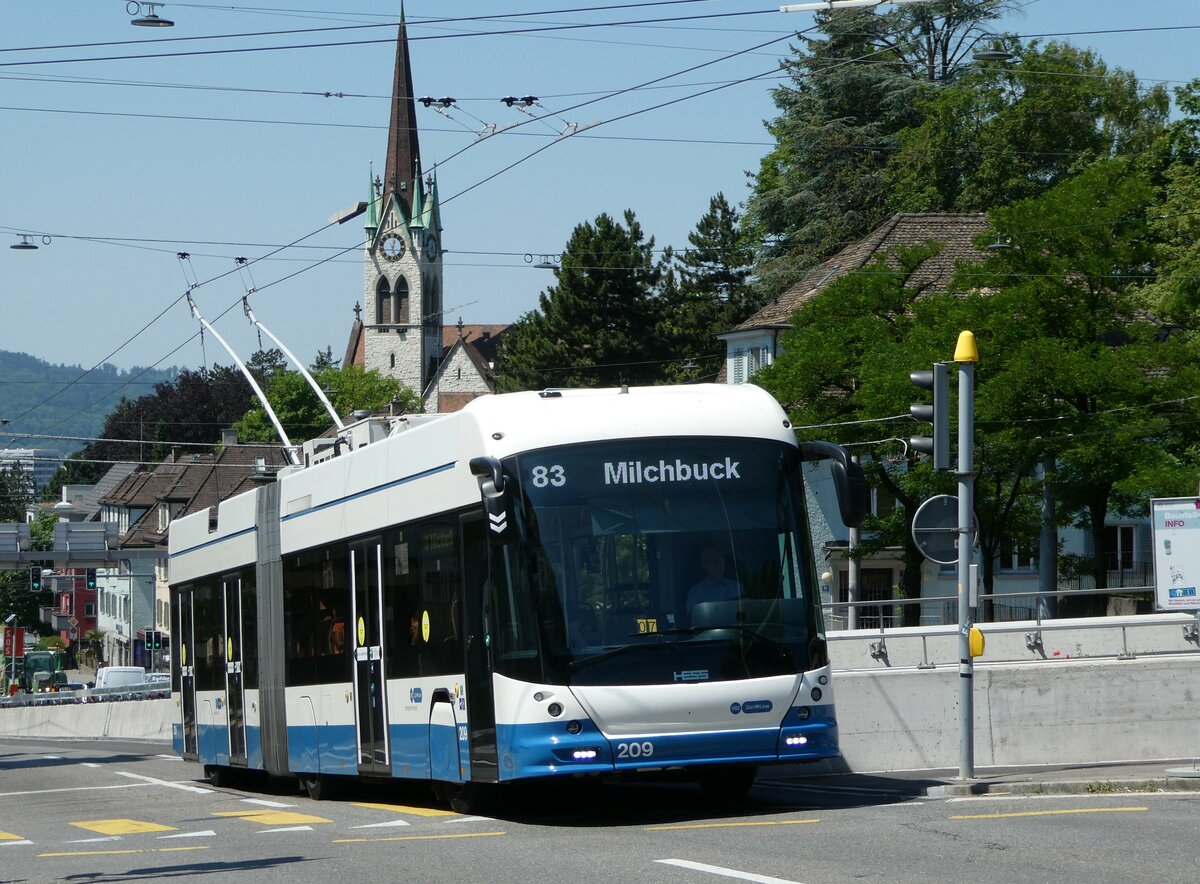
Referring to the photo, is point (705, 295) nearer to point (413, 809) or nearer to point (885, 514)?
point (885, 514)

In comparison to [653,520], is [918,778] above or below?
below

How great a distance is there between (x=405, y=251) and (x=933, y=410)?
443 ft

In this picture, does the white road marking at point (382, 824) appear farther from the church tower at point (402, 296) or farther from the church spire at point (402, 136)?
the church tower at point (402, 296)

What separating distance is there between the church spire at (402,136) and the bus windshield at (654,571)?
108135 mm

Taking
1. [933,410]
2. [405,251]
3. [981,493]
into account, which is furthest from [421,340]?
[933,410]

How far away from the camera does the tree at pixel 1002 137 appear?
61.1 meters

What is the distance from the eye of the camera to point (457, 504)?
14.0 meters

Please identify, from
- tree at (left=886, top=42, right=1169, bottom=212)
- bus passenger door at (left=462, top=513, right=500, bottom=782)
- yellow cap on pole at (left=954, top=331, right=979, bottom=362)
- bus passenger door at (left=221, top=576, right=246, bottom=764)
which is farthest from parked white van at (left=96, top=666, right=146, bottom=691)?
bus passenger door at (left=462, top=513, right=500, bottom=782)

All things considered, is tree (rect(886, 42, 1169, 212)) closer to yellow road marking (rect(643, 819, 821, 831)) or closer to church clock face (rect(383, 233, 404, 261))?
yellow road marking (rect(643, 819, 821, 831))

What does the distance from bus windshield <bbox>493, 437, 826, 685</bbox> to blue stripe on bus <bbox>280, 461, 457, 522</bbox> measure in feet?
4.51

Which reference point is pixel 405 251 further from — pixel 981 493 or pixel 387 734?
pixel 387 734

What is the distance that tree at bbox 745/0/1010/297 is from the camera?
213ft

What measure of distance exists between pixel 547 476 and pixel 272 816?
4.17 m

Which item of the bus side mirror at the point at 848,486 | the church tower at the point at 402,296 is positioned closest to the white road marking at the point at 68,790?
the bus side mirror at the point at 848,486
